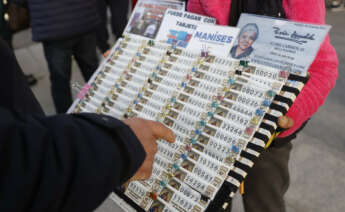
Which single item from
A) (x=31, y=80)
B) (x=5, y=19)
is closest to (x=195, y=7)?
(x=5, y=19)

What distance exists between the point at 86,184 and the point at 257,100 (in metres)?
0.43

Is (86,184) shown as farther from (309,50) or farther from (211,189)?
(309,50)

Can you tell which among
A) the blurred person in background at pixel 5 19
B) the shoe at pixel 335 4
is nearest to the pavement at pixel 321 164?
the blurred person in background at pixel 5 19

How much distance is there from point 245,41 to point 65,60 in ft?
4.61

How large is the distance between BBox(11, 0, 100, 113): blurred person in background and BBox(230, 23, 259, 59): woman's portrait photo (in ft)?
3.93

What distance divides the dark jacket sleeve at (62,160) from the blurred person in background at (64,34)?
4.10 feet

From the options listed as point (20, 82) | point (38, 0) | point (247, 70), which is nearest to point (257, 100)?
point (247, 70)

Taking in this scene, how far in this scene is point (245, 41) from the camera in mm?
692

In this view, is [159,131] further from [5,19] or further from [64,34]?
[5,19]

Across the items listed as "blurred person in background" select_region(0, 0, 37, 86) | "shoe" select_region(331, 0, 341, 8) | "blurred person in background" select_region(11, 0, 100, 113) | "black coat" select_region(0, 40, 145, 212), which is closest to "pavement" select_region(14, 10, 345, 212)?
"blurred person in background" select_region(11, 0, 100, 113)

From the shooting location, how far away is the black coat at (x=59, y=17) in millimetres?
1453

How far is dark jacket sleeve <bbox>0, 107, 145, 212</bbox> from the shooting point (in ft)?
1.21

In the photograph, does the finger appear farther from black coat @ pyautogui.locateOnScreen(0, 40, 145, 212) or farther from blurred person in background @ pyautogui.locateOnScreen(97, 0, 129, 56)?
blurred person in background @ pyautogui.locateOnScreen(97, 0, 129, 56)

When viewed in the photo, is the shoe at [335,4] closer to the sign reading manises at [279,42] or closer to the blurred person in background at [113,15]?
the blurred person in background at [113,15]
